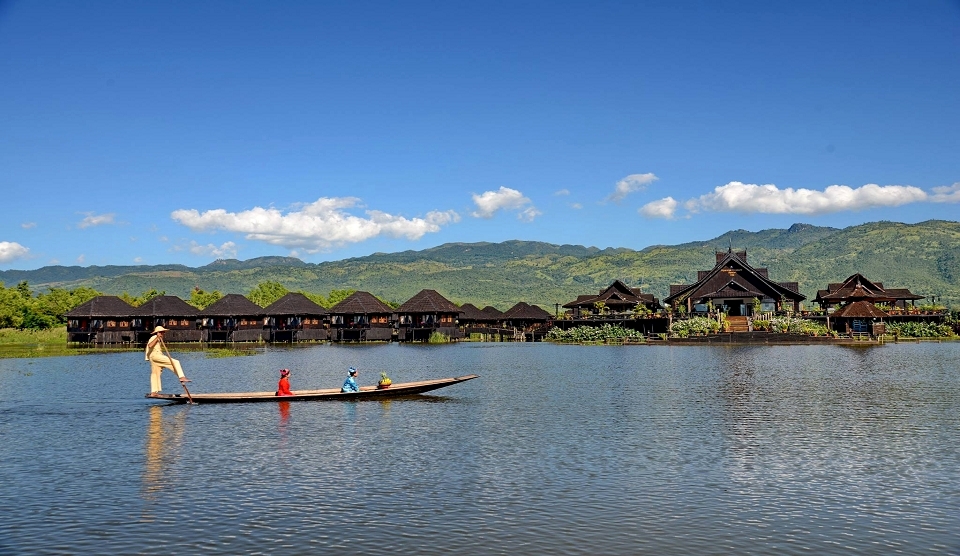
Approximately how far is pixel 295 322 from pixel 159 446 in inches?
3321

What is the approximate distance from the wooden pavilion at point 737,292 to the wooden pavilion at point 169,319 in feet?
196

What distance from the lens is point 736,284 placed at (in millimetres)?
88438

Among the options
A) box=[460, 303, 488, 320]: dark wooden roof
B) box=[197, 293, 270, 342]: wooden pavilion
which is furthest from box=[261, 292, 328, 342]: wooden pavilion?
box=[460, 303, 488, 320]: dark wooden roof

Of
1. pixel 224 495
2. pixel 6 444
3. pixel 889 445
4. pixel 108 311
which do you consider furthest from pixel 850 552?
pixel 108 311

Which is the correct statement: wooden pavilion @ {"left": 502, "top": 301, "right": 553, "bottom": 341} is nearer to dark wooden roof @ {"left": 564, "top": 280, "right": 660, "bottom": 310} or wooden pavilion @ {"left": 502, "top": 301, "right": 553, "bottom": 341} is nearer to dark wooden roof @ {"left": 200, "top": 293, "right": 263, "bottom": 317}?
dark wooden roof @ {"left": 564, "top": 280, "right": 660, "bottom": 310}

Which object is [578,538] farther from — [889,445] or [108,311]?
[108,311]

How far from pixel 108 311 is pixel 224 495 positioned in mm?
90118

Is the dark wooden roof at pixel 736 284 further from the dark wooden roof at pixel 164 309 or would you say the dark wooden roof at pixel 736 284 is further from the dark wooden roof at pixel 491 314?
the dark wooden roof at pixel 164 309

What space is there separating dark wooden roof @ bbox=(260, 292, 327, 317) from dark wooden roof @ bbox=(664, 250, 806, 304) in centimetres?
4604

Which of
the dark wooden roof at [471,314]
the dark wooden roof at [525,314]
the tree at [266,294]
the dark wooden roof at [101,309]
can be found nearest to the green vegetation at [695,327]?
the dark wooden roof at [525,314]

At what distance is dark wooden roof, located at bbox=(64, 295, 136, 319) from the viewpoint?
97.7 m

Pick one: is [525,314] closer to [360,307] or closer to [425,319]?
[425,319]

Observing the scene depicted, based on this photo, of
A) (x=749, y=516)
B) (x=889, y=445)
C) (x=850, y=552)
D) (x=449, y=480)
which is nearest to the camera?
(x=850, y=552)

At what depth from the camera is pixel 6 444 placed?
79.2ft
